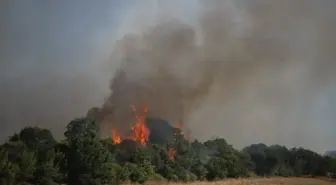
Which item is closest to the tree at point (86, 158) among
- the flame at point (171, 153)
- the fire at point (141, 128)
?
the flame at point (171, 153)

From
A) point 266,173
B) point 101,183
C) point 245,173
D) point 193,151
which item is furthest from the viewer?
point 266,173

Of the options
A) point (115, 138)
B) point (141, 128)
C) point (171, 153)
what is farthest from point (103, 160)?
point (141, 128)

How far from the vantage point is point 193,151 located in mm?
46750

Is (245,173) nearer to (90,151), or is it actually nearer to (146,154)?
(146,154)

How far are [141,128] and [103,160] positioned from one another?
32.1 m

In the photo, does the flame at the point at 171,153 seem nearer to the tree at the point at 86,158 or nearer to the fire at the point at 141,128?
the fire at the point at 141,128

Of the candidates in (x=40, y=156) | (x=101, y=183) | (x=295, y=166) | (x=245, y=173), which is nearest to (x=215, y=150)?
(x=245, y=173)

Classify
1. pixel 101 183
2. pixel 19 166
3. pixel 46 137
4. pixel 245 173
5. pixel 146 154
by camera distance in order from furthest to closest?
pixel 245 173, pixel 146 154, pixel 46 137, pixel 101 183, pixel 19 166

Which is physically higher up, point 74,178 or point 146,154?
point 146,154

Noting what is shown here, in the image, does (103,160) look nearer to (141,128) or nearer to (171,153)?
(171,153)

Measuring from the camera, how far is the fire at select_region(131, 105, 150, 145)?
193ft

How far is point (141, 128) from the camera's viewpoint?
201 feet

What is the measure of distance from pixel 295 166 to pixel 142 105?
26524 millimetres

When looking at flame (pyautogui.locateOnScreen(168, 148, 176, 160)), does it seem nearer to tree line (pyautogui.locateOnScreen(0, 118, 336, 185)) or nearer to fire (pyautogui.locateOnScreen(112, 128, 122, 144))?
tree line (pyautogui.locateOnScreen(0, 118, 336, 185))
